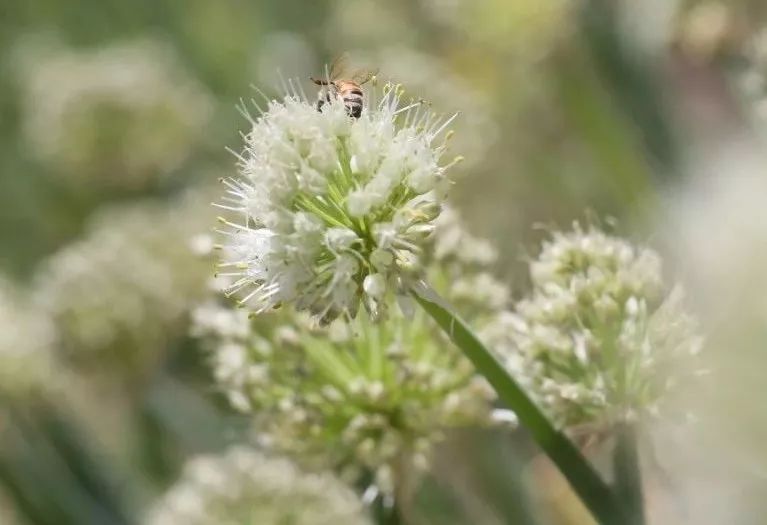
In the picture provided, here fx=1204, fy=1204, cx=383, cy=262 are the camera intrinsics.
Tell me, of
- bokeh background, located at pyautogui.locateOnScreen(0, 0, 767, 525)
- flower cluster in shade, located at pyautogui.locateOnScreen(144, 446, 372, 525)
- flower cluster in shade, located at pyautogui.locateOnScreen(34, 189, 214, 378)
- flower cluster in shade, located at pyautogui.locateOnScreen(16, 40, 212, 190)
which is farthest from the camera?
flower cluster in shade, located at pyautogui.locateOnScreen(16, 40, 212, 190)

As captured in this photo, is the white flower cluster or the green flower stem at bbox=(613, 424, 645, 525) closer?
the green flower stem at bbox=(613, 424, 645, 525)

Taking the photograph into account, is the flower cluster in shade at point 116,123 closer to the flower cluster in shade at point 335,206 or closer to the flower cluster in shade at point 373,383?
the flower cluster in shade at point 373,383

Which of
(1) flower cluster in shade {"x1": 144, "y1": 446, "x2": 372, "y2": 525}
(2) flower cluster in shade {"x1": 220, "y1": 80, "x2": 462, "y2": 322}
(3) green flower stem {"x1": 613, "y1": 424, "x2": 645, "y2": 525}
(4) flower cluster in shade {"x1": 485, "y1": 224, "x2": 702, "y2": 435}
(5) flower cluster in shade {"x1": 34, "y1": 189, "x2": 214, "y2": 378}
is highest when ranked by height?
(5) flower cluster in shade {"x1": 34, "y1": 189, "x2": 214, "y2": 378}

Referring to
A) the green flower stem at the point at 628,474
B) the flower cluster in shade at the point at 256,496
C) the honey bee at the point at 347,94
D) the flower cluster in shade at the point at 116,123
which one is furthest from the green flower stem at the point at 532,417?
the flower cluster in shade at the point at 116,123

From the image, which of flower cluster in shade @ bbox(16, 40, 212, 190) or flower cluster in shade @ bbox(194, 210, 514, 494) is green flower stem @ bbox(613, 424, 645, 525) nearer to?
flower cluster in shade @ bbox(194, 210, 514, 494)

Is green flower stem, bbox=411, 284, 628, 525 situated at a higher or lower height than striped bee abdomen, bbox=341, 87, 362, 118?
lower

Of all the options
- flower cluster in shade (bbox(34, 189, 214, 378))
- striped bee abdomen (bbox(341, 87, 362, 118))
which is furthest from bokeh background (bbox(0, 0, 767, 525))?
striped bee abdomen (bbox(341, 87, 362, 118))

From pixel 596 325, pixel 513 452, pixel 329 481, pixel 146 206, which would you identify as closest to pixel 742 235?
pixel 596 325

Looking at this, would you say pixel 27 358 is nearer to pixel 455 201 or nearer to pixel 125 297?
pixel 125 297

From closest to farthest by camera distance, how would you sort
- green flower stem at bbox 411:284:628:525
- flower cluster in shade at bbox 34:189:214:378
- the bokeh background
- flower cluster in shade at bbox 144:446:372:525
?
green flower stem at bbox 411:284:628:525
the bokeh background
flower cluster in shade at bbox 144:446:372:525
flower cluster in shade at bbox 34:189:214:378

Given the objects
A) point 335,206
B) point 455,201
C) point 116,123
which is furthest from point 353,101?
point 116,123
